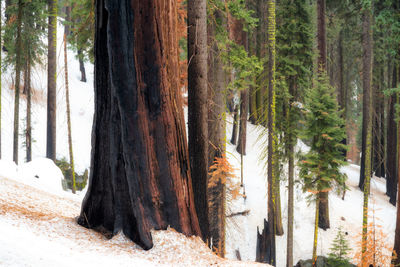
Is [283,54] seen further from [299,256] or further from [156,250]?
[156,250]

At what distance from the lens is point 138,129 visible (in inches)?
199

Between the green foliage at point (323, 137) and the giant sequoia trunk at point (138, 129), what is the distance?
10.2 metres

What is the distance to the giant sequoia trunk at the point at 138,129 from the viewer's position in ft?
16.5

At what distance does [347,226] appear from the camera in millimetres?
19297

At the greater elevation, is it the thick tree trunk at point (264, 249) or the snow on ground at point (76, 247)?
the snow on ground at point (76, 247)

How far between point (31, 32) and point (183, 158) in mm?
11296

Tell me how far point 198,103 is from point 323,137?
385 inches

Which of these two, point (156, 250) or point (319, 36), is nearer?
point (156, 250)

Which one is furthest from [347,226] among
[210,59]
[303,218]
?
[210,59]

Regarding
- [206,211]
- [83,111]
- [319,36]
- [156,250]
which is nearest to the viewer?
[156,250]

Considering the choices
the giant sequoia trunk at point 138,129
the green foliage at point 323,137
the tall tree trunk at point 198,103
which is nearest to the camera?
the giant sequoia trunk at point 138,129

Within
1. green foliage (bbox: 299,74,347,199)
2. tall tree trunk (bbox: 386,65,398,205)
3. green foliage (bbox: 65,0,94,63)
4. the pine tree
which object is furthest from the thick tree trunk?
tall tree trunk (bbox: 386,65,398,205)

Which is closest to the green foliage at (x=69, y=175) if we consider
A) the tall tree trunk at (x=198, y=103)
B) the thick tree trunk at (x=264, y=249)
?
the thick tree trunk at (x=264, y=249)

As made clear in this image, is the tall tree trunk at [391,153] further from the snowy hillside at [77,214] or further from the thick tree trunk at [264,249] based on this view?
the thick tree trunk at [264,249]
